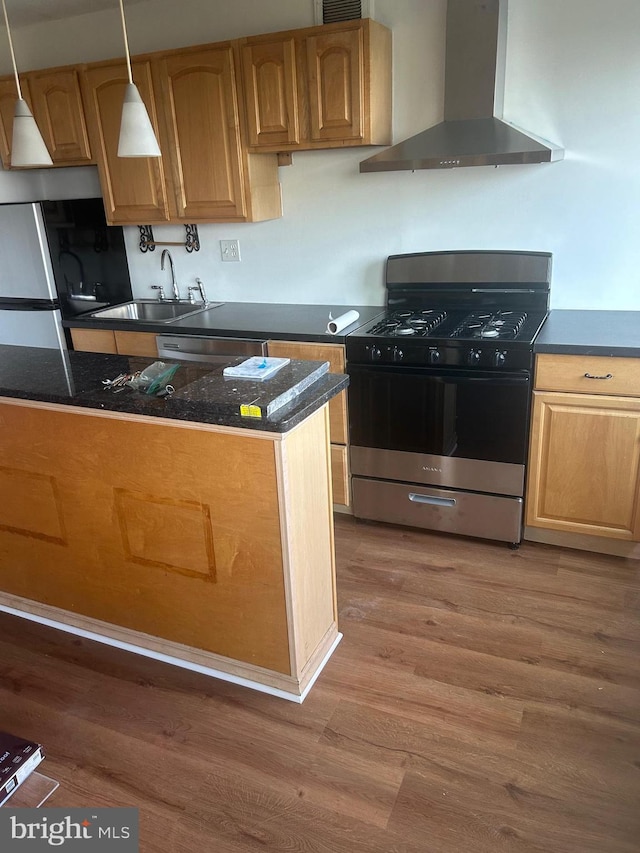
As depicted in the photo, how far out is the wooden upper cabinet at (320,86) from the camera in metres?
2.80

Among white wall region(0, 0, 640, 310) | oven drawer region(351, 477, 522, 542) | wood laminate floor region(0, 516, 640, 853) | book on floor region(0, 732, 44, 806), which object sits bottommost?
wood laminate floor region(0, 516, 640, 853)

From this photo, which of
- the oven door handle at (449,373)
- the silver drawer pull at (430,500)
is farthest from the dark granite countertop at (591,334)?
the silver drawer pull at (430,500)

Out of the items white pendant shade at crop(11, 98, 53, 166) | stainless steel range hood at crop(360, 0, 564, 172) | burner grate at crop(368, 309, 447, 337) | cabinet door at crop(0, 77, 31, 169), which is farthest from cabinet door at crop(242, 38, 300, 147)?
cabinet door at crop(0, 77, 31, 169)

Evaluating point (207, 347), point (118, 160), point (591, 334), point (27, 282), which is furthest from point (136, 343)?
point (591, 334)

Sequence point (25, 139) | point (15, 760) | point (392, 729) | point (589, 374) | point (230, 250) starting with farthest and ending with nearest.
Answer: point (230, 250) < point (589, 374) < point (25, 139) < point (392, 729) < point (15, 760)

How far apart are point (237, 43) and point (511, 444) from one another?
2.19 metres

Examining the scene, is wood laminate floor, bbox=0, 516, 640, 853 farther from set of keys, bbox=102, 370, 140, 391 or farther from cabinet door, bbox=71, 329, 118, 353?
cabinet door, bbox=71, 329, 118, 353

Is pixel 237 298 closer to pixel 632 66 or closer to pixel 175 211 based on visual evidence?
pixel 175 211

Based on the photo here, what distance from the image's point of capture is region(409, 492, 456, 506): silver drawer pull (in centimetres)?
291

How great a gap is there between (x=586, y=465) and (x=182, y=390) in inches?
65.8

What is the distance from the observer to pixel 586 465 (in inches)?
103

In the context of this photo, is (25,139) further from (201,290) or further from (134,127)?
(201,290)

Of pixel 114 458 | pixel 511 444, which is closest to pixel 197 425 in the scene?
pixel 114 458

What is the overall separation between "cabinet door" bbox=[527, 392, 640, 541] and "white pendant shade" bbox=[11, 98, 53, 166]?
2027mm
